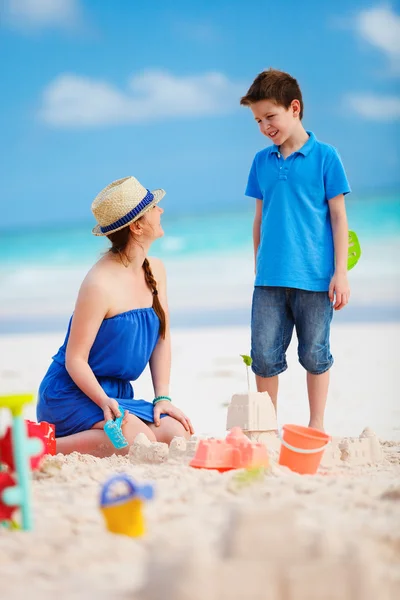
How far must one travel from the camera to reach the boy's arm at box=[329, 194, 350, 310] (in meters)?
2.57

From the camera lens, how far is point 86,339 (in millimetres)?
2373

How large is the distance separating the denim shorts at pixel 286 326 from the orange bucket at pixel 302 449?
798mm

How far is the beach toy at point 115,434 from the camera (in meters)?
2.31

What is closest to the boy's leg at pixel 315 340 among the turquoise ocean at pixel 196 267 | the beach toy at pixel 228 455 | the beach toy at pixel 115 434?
the beach toy at pixel 115 434

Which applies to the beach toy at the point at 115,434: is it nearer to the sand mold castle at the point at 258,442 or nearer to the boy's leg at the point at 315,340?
the sand mold castle at the point at 258,442

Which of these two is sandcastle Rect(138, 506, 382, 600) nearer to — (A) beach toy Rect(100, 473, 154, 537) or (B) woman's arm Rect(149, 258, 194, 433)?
(A) beach toy Rect(100, 473, 154, 537)

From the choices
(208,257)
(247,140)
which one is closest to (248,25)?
(247,140)

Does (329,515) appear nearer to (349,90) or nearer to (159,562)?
(159,562)

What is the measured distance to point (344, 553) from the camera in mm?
1004

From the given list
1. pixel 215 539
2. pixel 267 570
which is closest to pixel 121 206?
pixel 215 539

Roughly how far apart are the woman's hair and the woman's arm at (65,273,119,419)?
0.54 feet

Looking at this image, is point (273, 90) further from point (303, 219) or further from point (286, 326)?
point (286, 326)

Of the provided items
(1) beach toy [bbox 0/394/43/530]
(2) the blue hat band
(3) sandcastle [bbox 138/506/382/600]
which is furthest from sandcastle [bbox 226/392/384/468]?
(3) sandcastle [bbox 138/506/382/600]

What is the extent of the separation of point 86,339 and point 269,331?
650mm
